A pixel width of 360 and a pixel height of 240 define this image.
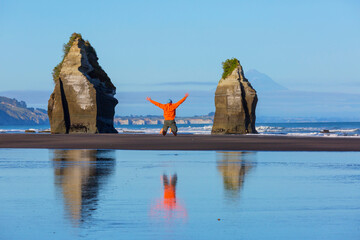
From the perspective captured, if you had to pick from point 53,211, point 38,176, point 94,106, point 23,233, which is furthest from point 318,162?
point 94,106

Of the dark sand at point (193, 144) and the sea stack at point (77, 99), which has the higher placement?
the sea stack at point (77, 99)

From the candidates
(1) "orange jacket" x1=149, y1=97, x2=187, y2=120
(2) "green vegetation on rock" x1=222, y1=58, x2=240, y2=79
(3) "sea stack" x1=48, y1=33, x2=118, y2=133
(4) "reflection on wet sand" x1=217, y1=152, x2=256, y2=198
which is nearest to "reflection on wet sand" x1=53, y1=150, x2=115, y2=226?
(4) "reflection on wet sand" x1=217, y1=152, x2=256, y2=198

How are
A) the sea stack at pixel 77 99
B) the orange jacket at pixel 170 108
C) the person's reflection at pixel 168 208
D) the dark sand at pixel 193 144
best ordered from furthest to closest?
the sea stack at pixel 77 99 → the orange jacket at pixel 170 108 → the dark sand at pixel 193 144 → the person's reflection at pixel 168 208

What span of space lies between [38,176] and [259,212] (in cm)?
685

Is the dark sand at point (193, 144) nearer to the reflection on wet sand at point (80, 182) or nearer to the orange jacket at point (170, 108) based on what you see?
the orange jacket at point (170, 108)

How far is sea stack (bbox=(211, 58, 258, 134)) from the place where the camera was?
60.6 meters

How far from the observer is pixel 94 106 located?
57312mm

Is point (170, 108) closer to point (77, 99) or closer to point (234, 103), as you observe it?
point (77, 99)

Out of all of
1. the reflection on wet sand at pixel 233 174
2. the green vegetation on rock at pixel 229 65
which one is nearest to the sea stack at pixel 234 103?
the green vegetation on rock at pixel 229 65

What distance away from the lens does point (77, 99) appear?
58406 millimetres

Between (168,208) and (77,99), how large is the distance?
5051cm

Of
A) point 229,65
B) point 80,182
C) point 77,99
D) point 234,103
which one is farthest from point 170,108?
point 80,182

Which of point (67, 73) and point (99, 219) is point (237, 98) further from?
point (99, 219)

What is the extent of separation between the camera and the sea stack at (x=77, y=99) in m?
57.8
